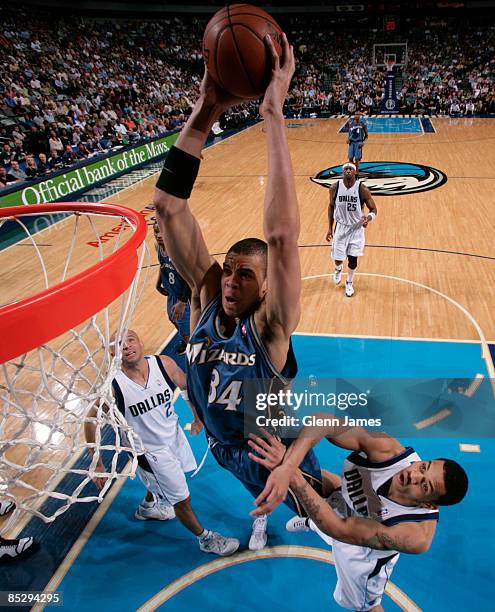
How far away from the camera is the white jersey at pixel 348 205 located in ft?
19.6

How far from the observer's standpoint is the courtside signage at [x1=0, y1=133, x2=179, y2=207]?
9.45 m

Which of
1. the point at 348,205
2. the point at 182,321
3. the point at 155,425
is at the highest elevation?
the point at 348,205

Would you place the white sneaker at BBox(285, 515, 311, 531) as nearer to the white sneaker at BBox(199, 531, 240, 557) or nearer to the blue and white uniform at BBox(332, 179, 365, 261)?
the white sneaker at BBox(199, 531, 240, 557)

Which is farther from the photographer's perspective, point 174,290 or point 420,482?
point 174,290

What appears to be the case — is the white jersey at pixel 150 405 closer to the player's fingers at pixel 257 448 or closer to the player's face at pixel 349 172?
the player's fingers at pixel 257 448

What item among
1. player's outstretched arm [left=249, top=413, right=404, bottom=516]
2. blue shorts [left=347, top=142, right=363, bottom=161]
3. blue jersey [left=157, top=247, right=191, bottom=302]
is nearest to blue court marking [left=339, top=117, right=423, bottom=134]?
blue shorts [left=347, top=142, right=363, bottom=161]

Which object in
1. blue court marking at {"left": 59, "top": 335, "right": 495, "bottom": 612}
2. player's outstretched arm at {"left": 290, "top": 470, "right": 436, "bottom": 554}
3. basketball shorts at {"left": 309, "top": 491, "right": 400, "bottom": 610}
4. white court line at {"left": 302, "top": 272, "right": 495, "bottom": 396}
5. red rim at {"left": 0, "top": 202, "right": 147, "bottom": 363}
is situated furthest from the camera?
white court line at {"left": 302, "top": 272, "right": 495, "bottom": 396}

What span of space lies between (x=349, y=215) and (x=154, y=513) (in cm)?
417

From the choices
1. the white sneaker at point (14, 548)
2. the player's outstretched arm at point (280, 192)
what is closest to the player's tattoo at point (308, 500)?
the player's outstretched arm at point (280, 192)

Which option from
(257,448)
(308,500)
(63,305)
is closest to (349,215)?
(308,500)

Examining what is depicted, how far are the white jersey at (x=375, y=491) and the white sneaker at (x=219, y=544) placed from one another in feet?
3.25

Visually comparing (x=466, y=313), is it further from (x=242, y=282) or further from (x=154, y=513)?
(x=242, y=282)

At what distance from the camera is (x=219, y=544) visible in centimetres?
306

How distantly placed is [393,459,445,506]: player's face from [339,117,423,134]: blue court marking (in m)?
17.9
